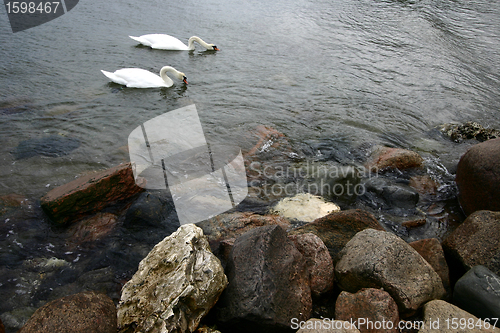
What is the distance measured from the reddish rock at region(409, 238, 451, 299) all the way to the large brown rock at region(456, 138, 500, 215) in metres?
1.25

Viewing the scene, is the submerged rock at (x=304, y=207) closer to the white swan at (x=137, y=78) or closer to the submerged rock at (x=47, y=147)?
the submerged rock at (x=47, y=147)

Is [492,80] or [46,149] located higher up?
[492,80]

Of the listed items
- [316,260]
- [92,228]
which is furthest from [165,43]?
[316,260]

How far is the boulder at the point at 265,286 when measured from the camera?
262cm

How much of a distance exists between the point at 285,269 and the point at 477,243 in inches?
79.3

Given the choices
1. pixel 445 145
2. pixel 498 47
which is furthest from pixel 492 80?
pixel 445 145

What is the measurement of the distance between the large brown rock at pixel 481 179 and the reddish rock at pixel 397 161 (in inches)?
30.9

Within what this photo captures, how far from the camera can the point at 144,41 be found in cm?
956

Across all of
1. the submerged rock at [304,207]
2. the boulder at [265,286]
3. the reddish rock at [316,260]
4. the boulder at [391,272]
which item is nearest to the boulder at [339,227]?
the reddish rock at [316,260]

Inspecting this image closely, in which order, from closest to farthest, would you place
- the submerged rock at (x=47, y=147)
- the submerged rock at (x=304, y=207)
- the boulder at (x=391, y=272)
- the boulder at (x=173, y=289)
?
the boulder at (x=173, y=289) → the boulder at (x=391, y=272) → the submerged rock at (x=304, y=207) → the submerged rock at (x=47, y=147)

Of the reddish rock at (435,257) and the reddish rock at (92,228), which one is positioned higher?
the reddish rock at (435,257)

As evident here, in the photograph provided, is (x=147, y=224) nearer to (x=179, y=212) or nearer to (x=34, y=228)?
(x=179, y=212)

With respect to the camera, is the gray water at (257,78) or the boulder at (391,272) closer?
the boulder at (391,272)

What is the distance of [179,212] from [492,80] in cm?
895
